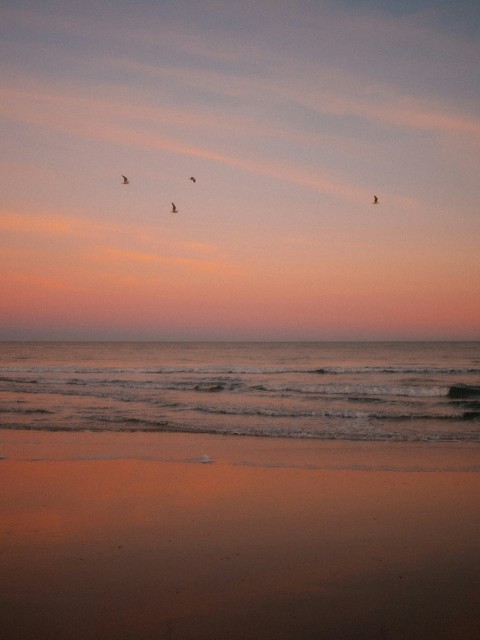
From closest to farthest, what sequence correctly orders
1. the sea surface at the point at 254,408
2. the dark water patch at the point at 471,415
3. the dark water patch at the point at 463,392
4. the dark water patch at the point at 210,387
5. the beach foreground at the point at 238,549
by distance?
the beach foreground at the point at 238,549 < the sea surface at the point at 254,408 < the dark water patch at the point at 471,415 < the dark water patch at the point at 463,392 < the dark water patch at the point at 210,387

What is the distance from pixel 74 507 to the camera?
7578 mm

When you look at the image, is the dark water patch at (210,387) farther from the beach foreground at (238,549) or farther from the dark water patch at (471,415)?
the beach foreground at (238,549)

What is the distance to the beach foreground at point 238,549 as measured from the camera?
15.1 feet

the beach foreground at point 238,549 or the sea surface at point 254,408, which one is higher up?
the beach foreground at point 238,549

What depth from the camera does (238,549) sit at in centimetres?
607

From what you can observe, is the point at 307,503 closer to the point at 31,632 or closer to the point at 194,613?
the point at 194,613

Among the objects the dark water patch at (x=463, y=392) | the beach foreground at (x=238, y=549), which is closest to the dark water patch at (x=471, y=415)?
the dark water patch at (x=463, y=392)

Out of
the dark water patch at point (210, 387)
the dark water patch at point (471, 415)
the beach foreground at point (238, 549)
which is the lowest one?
the dark water patch at point (210, 387)

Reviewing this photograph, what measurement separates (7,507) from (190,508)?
2624 mm

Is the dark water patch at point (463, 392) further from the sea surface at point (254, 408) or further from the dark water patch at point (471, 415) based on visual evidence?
the dark water patch at point (471, 415)

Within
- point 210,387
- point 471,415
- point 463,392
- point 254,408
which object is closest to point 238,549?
point 254,408

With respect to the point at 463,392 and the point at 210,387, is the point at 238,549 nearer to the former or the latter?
the point at 463,392

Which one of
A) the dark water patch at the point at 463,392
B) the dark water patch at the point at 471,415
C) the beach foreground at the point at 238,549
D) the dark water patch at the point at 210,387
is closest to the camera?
the beach foreground at the point at 238,549

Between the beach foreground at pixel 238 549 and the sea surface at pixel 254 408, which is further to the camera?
the sea surface at pixel 254 408
